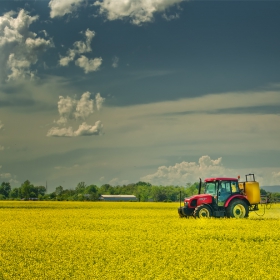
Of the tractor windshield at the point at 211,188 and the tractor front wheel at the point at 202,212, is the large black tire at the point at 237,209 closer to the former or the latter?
the tractor front wheel at the point at 202,212

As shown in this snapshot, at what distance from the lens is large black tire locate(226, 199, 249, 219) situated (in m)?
28.2

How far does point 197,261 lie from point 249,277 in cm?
231

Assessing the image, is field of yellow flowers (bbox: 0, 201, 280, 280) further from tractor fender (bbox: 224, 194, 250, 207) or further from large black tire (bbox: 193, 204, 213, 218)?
tractor fender (bbox: 224, 194, 250, 207)

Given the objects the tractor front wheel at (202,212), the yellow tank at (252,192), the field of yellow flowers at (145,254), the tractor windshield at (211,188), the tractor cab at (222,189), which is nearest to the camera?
the field of yellow flowers at (145,254)

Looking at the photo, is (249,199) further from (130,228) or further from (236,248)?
(236,248)

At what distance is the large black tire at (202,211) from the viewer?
90.9 ft

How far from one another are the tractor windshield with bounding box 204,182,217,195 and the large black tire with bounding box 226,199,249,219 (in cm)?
133

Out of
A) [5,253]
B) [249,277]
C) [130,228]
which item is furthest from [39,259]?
[130,228]

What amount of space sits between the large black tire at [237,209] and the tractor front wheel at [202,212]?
1.21 metres

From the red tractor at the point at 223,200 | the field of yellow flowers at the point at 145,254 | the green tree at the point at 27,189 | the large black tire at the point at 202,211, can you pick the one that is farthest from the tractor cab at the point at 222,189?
the green tree at the point at 27,189

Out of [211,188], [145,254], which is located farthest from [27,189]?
[145,254]

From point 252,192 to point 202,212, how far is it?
379 cm

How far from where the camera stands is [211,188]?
29.3 metres

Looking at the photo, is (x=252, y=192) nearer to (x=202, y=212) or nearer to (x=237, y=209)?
(x=237, y=209)
